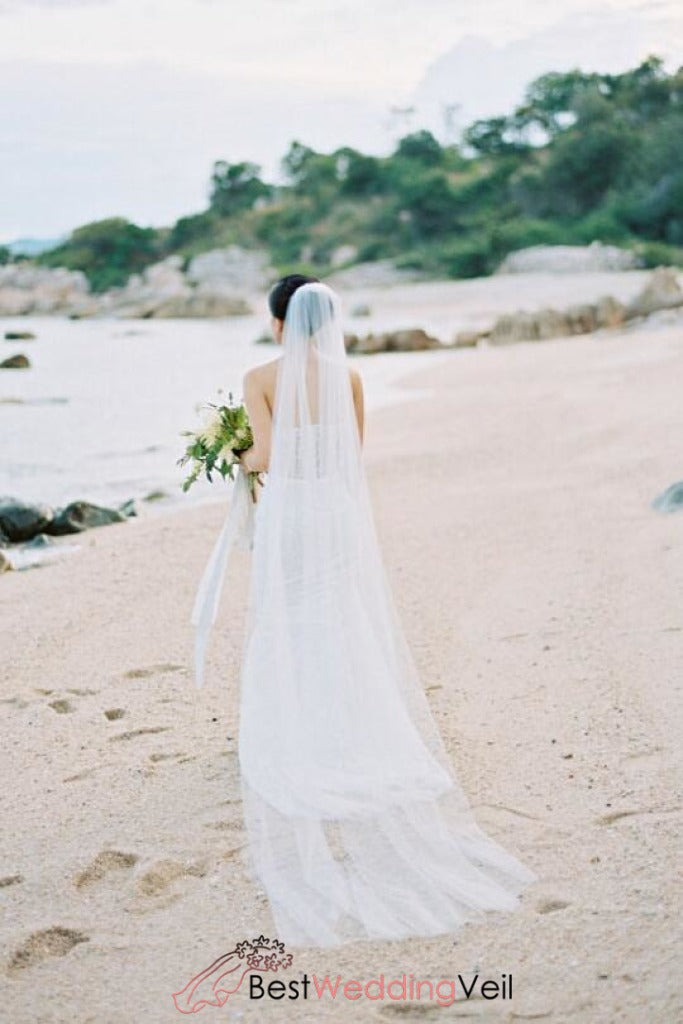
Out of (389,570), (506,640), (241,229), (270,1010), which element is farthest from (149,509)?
(241,229)

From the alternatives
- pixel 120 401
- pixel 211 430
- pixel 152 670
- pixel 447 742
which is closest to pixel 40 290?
pixel 120 401

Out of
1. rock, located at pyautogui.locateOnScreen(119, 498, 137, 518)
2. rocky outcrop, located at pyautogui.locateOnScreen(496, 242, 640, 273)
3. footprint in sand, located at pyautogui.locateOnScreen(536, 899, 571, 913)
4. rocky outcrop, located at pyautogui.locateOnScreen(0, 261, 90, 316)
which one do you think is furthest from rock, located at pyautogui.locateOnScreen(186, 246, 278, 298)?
footprint in sand, located at pyautogui.locateOnScreen(536, 899, 571, 913)

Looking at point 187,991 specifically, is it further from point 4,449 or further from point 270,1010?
point 4,449

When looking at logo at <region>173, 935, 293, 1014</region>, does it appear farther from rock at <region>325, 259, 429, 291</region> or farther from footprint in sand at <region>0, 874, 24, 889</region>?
rock at <region>325, 259, 429, 291</region>

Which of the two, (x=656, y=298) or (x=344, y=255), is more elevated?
(x=344, y=255)

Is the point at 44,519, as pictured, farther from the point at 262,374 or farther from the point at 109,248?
the point at 109,248

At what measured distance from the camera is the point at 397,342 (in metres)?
30.3

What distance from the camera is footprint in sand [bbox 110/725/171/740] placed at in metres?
5.89

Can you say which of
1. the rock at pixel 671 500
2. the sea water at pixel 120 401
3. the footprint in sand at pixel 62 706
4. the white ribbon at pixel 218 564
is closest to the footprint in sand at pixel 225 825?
the white ribbon at pixel 218 564

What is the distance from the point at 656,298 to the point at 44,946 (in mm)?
26413

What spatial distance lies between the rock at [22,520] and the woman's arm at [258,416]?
6399mm

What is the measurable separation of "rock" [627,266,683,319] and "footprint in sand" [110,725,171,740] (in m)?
24.3

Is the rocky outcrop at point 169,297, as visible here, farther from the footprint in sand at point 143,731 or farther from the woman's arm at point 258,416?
the woman's arm at point 258,416

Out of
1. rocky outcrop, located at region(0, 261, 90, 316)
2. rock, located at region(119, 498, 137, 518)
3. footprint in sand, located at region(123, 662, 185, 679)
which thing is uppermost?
rocky outcrop, located at region(0, 261, 90, 316)
